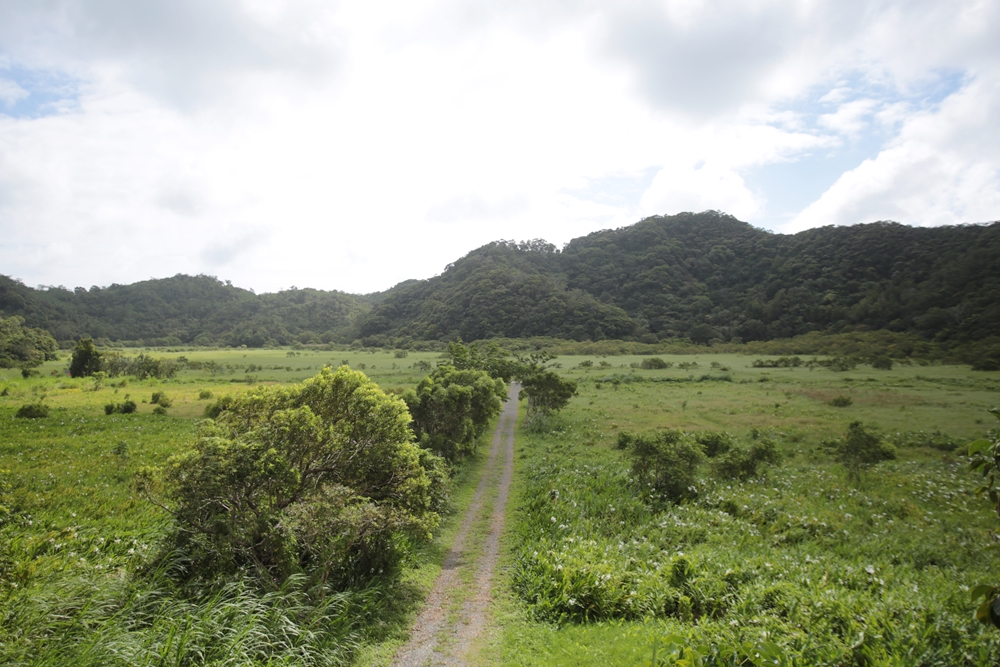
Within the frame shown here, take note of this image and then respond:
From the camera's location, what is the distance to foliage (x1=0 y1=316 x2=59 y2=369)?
61906 mm

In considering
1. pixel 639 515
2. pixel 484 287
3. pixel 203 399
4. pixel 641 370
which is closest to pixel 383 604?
pixel 639 515

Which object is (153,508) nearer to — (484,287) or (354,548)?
(354,548)

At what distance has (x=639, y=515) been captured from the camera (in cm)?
1658

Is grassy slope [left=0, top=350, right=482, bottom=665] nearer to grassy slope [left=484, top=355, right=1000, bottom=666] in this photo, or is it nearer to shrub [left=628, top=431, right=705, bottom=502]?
grassy slope [left=484, top=355, right=1000, bottom=666]

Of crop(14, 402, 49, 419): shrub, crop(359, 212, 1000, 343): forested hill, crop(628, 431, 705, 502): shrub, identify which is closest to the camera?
crop(628, 431, 705, 502): shrub

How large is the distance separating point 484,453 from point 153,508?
1702 cm

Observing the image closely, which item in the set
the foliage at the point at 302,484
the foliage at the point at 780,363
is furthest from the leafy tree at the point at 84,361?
the foliage at the point at 780,363

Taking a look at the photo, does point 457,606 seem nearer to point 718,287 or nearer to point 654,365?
point 654,365

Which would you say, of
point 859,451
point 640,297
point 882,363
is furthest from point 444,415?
point 640,297

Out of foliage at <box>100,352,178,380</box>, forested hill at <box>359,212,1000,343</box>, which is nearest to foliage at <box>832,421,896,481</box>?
foliage at <box>100,352,178,380</box>

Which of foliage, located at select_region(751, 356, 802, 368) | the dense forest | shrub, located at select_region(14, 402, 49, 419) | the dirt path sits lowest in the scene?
the dirt path

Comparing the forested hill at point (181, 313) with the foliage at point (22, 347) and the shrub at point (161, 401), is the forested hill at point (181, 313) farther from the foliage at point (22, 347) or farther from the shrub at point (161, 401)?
the shrub at point (161, 401)

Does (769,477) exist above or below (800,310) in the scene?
below

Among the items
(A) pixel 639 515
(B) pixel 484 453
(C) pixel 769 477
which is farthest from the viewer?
(B) pixel 484 453
